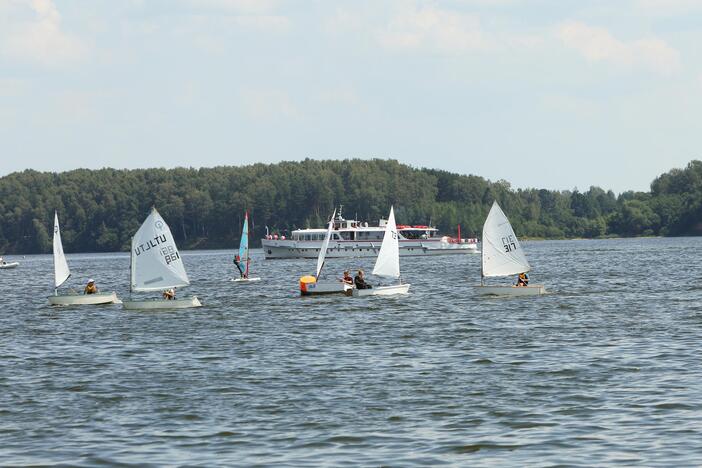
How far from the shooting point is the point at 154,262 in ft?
195

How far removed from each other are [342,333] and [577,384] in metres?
17.6

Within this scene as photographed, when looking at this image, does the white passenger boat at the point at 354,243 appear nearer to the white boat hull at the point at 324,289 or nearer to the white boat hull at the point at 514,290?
the white boat hull at the point at 324,289

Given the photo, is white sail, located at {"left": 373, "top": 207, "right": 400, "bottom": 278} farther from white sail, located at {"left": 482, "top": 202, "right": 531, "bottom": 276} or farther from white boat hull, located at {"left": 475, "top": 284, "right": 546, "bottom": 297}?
white boat hull, located at {"left": 475, "top": 284, "right": 546, "bottom": 297}

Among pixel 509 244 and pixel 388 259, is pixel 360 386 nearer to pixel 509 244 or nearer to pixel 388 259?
pixel 509 244

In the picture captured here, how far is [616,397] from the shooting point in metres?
29.0

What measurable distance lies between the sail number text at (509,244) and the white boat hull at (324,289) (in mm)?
10109

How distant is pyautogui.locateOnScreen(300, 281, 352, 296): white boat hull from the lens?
69819mm

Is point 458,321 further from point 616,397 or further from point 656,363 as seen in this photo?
point 616,397

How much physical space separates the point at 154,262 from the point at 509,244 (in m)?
21.2

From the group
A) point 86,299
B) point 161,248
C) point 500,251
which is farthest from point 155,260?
point 500,251

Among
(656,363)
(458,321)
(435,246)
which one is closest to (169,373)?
(656,363)

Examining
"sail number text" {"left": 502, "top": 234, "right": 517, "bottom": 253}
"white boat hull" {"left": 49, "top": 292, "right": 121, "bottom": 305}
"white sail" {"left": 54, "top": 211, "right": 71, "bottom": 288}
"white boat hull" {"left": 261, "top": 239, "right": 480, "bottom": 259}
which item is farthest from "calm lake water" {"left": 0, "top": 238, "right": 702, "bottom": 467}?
"white boat hull" {"left": 261, "top": 239, "right": 480, "bottom": 259}

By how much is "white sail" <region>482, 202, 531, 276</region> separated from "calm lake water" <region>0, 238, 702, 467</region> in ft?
23.7

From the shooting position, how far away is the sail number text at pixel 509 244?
220ft
